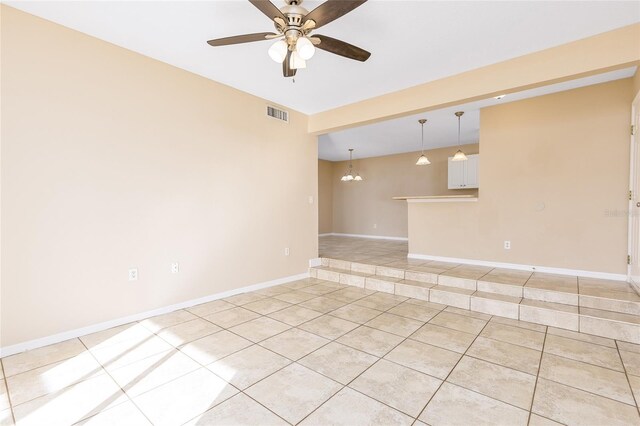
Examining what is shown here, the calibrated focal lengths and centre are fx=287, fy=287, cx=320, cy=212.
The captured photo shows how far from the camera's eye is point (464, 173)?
6.31 metres

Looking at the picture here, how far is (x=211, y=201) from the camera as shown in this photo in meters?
3.61

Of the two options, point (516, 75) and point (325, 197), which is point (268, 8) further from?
point (325, 197)

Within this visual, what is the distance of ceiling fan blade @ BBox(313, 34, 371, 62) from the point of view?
83.4 inches

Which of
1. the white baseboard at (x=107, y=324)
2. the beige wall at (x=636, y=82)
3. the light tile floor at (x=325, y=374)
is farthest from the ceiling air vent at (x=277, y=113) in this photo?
the beige wall at (x=636, y=82)

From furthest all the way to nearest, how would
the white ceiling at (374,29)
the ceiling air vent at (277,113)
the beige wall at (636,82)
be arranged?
the ceiling air vent at (277,113)
the beige wall at (636,82)
the white ceiling at (374,29)

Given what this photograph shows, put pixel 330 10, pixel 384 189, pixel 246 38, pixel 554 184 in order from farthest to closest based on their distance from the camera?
pixel 384 189
pixel 554 184
pixel 246 38
pixel 330 10

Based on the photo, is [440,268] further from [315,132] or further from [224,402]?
[224,402]

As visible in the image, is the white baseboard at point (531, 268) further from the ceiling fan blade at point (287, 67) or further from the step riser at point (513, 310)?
the ceiling fan blade at point (287, 67)

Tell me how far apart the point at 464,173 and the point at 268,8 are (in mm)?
5694

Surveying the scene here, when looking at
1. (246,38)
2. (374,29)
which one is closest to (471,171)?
(374,29)

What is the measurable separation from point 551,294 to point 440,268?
1418 mm

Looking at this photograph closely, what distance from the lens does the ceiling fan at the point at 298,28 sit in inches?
71.9

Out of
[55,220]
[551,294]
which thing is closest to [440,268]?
[551,294]

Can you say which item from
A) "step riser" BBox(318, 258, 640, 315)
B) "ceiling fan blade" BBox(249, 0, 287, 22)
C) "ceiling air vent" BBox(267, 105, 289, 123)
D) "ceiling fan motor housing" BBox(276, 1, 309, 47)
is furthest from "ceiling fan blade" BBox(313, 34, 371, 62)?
"step riser" BBox(318, 258, 640, 315)
